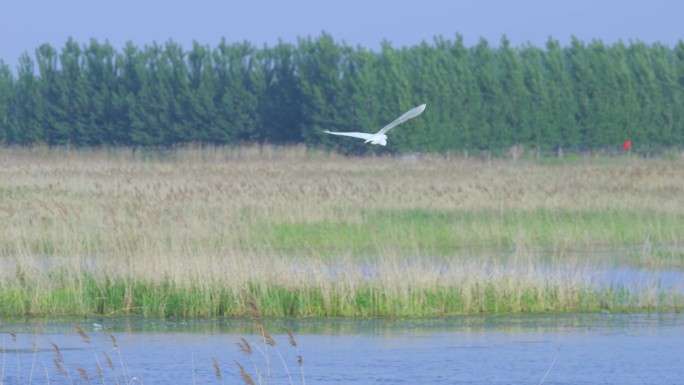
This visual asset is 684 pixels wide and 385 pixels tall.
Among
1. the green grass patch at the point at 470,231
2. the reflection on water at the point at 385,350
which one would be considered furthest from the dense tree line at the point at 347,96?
the reflection on water at the point at 385,350

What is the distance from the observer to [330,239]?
22.5 meters

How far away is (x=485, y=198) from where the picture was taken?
2683 cm

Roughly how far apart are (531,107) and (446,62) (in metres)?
5.16

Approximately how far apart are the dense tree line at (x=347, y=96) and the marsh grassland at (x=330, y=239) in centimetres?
1708

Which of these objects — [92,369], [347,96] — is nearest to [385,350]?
[92,369]

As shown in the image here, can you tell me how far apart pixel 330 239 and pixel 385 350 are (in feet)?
30.8

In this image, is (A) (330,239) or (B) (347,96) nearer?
(A) (330,239)

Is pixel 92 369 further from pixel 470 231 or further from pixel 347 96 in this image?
pixel 347 96

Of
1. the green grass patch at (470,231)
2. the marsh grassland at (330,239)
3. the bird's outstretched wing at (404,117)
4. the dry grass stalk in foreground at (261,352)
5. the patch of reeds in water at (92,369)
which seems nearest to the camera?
the dry grass stalk in foreground at (261,352)

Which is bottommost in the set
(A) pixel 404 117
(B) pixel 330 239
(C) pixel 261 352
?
(C) pixel 261 352

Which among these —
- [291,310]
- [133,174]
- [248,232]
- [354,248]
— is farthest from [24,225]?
[133,174]

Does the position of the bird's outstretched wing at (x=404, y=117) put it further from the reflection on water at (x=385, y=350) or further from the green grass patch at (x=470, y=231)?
the green grass patch at (x=470, y=231)

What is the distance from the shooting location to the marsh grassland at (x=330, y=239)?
15281mm

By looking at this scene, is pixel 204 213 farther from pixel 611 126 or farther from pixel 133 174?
pixel 611 126
